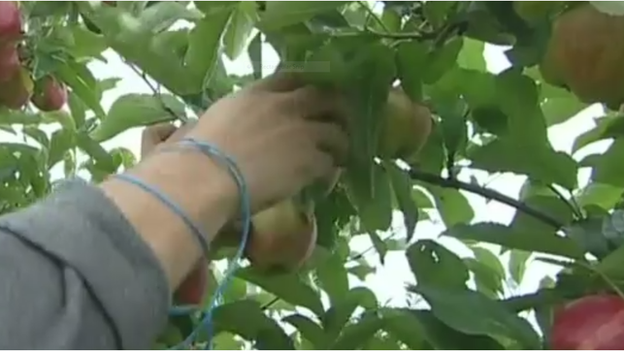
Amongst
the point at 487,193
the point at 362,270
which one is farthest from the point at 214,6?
the point at 362,270

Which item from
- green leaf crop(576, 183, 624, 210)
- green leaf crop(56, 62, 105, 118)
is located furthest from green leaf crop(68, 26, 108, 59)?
green leaf crop(576, 183, 624, 210)

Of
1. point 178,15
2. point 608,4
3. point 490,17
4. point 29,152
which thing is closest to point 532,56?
point 490,17

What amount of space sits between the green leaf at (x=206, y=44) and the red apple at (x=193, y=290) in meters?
0.14

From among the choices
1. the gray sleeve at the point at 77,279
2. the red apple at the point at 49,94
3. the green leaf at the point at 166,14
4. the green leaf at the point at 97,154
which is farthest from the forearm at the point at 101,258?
the red apple at the point at 49,94

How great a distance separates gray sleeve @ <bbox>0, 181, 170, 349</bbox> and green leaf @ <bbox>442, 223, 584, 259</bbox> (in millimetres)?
207

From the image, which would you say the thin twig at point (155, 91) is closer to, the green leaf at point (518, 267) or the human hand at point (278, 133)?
the human hand at point (278, 133)

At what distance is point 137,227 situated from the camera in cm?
70

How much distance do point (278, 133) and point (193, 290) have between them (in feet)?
0.61

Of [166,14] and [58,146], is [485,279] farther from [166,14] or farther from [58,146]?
[58,146]

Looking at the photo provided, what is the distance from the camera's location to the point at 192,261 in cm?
73

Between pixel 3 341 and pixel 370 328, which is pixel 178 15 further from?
pixel 3 341

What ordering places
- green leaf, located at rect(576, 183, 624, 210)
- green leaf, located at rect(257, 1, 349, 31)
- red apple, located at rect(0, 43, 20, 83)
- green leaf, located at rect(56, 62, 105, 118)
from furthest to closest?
green leaf, located at rect(56, 62, 105, 118), red apple, located at rect(0, 43, 20, 83), green leaf, located at rect(576, 183, 624, 210), green leaf, located at rect(257, 1, 349, 31)

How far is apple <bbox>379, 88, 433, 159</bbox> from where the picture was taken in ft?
2.80

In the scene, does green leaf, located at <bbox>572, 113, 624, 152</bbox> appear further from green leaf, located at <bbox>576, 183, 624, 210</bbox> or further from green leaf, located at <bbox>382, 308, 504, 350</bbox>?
green leaf, located at <bbox>382, 308, 504, 350</bbox>
